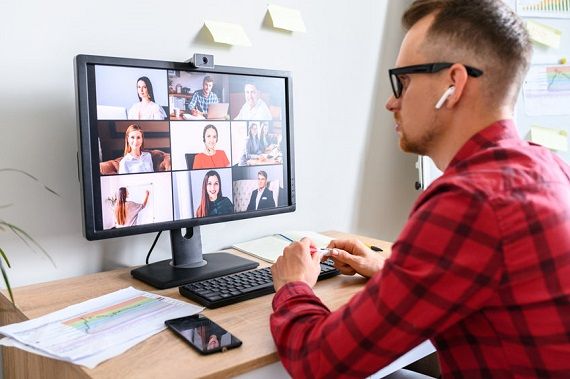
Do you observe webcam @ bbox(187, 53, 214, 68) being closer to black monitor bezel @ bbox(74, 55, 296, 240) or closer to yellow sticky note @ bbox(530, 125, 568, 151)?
black monitor bezel @ bbox(74, 55, 296, 240)

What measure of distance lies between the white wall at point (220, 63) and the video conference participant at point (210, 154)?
0.27 m

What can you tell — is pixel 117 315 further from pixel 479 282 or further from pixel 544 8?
pixel 544 8

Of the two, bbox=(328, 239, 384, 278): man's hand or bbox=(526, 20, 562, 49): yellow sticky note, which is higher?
bbox=(526, 20, 562, 49): yellow sticky note

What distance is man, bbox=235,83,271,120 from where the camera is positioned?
4.34ft

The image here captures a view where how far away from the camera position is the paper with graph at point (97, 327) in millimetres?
833

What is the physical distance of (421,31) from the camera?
34.0 inches

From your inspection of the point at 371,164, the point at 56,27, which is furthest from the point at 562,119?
the point at 56,27

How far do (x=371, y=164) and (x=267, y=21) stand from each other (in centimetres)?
63

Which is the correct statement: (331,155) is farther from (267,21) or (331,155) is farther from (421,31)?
(421,31)

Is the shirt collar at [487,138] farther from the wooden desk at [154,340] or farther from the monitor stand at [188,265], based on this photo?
the monitor stand at [188,265]

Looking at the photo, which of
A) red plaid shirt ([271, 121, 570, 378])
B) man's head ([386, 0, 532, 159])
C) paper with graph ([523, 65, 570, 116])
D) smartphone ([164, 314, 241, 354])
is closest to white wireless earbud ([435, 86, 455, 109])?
man's head ([386, 0, 532, 159])

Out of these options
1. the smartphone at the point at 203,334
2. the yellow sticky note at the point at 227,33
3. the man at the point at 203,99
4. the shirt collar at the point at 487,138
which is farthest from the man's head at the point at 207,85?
the shirt collar at the point at 487,138

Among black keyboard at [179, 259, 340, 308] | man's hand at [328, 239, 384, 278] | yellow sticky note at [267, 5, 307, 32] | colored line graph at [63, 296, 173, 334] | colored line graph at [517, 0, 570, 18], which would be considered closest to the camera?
colored line graph at [63, 296, 173, 334]

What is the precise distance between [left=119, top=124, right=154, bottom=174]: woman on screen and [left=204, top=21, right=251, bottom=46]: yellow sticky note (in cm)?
41
